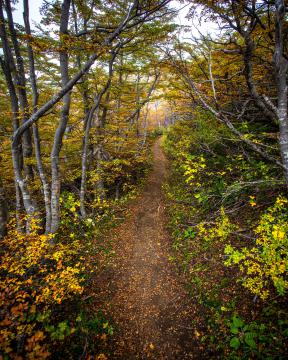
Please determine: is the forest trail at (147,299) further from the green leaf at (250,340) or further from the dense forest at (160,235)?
the green leaf at (250,340)

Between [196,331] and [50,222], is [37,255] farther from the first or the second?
[196,331]

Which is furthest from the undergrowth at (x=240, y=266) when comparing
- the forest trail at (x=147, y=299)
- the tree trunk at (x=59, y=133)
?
the tree trunk at (x=59, y=133)

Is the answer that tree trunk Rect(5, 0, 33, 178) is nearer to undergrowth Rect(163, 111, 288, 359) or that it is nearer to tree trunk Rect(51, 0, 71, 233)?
tree trunk Rect(51, 0, 71, 233)

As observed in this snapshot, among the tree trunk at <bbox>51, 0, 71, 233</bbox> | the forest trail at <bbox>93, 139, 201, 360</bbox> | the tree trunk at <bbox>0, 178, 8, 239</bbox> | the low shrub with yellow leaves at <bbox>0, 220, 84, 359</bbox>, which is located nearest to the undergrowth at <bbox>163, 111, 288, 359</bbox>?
the forest trail at <bbox>93, 139, 201, 360</bbox>

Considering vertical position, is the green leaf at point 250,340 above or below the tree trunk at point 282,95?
below

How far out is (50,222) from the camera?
23.4ft

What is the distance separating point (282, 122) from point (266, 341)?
4.44 metres

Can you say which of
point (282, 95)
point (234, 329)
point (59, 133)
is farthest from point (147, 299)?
point (282, 95)

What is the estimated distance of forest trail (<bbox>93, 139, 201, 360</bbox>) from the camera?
458cm

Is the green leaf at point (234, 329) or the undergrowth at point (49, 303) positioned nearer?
the undergrowth at point (49, 303)

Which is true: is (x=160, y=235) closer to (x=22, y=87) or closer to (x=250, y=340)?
(x=250, y=340)

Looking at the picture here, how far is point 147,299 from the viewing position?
5809 mm

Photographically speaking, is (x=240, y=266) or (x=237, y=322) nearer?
(x=240, y=266)

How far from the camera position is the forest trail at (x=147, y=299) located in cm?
458
